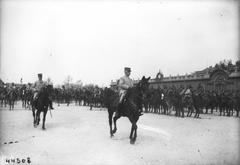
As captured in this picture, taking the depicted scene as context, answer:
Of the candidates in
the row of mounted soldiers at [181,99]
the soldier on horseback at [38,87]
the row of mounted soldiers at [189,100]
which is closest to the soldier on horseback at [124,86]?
the soldier on horseback at [38,87]

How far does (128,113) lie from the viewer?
30.1ft

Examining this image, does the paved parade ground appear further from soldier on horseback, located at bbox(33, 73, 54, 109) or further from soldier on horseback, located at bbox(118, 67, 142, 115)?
soldier on horseback, located at bbox(33, 73, 54, 109)

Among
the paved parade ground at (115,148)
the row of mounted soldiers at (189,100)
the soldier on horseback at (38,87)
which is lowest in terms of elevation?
the paved parade ground at (115,148)

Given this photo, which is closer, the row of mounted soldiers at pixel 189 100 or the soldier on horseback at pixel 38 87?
the soldier on horseback at pixel 38 87

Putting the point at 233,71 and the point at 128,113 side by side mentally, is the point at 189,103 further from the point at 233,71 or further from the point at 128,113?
the point at 233,71

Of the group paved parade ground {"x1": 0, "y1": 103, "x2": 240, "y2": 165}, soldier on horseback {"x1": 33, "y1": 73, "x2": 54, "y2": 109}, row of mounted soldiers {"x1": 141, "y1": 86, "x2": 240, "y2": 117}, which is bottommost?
paved parade ground {"x1": 0, "y1": 103, "x2": 240, "y2": 165}

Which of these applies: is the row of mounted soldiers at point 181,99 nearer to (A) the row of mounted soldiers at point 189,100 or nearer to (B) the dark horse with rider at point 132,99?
(A) the row of mounted soldiers at point 189,100

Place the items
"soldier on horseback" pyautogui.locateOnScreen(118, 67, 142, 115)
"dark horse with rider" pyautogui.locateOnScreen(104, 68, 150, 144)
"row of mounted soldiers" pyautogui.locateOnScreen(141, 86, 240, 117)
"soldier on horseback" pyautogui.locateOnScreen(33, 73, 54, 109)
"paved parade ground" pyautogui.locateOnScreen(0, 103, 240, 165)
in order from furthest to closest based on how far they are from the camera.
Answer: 1. "row of mounted soldiers" pyautogui.locateOnScreen(141, 86, 240, 117)
2. "soldier on horseback" pyautogui.locateOnScreen(33, 73, 54, 109)
3. "soldier on horseback" pyautogui.locateOnScreen(118, 67, 142, 115)
4. "dark horse with rider" pyautogui.locateOnScreen(104, 68, 150, 144)
5. "paved parade ground" pyautogui.locateOnScreen(0, 103, 240, 165)

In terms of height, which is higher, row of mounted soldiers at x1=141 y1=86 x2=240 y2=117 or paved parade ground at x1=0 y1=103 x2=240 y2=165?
row of mounted soldiers at x1=141 y1=86 x2=240 y2=117

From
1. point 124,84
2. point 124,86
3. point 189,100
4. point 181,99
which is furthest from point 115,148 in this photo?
point 181,99

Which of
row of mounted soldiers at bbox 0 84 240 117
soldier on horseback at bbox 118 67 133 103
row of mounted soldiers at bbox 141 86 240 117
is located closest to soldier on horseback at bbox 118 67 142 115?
soldier on horseback at bbox 118 67 133 103

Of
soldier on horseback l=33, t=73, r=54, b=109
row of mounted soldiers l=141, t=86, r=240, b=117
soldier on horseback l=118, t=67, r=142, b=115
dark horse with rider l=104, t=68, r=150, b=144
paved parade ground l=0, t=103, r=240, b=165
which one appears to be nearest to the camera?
paved parade ground l=0, t=103, r=240, b=165

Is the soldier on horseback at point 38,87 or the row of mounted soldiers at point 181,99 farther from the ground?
the soldier on horseback at point 38,87

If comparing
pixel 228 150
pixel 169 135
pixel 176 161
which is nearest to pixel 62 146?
→ pixel 176 161
